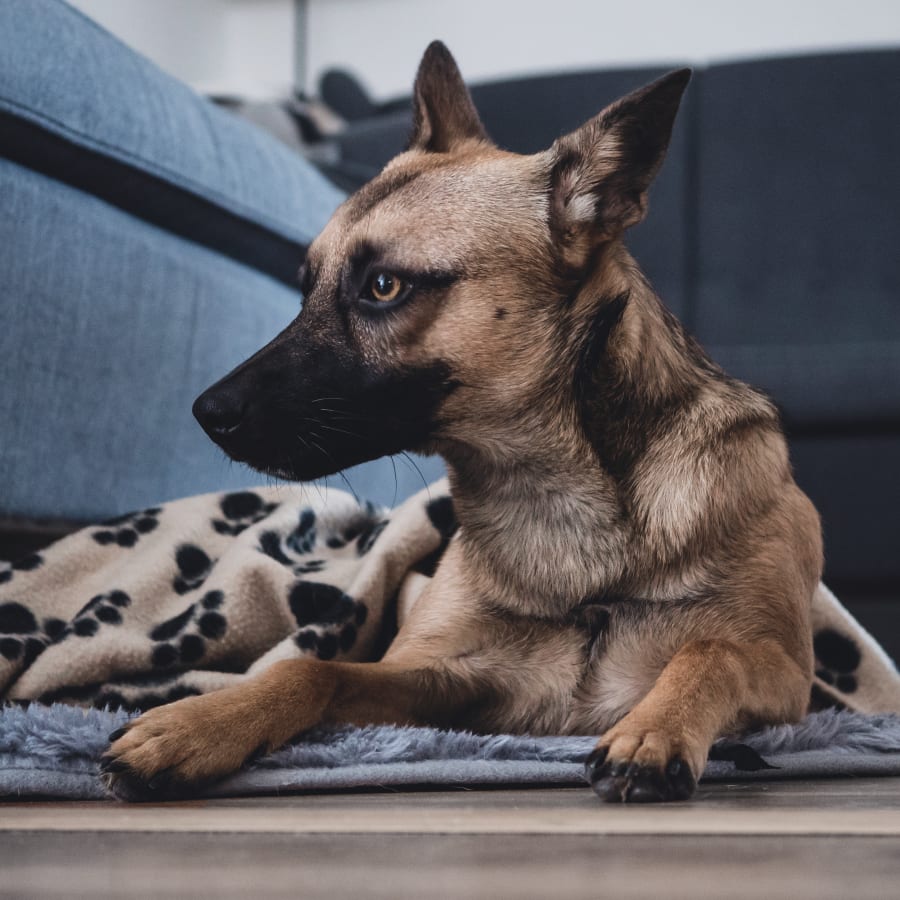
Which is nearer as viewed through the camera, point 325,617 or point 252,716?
point 252,716

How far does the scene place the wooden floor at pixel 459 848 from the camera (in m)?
0.58

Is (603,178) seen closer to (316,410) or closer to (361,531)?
(316,410)

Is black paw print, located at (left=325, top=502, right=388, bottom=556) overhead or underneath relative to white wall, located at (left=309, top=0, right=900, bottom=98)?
underneath

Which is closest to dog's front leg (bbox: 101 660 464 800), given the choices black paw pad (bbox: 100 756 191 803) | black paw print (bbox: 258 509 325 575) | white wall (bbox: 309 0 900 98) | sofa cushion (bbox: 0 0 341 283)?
black paw pad (bbox: 100 756 191 803)

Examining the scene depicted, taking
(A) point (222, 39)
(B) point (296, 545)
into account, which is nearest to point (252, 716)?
(B) point (296, 545)

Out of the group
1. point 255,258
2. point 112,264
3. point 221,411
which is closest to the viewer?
point 221,411

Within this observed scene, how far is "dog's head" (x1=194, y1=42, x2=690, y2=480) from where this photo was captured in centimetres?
118

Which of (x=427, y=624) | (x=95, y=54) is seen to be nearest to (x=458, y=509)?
(x=427, y=624)

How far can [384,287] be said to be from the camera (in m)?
1.24

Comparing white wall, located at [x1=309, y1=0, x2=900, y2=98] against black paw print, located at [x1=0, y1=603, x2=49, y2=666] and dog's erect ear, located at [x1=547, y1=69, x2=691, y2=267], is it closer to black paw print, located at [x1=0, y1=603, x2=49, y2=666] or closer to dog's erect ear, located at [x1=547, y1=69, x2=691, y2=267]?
dog's erect ear, located at [x1=547, y1=69, x2=691, y2=267]

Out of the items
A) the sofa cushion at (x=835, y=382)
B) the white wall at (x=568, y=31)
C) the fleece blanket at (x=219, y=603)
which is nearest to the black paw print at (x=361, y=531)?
the fleece blanket at (x=219, y=603)

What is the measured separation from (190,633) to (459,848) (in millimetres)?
782

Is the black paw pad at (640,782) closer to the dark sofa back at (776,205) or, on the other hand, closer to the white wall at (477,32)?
the dark sofa back at (776,205)

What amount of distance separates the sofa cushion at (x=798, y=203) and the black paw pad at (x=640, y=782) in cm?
226
